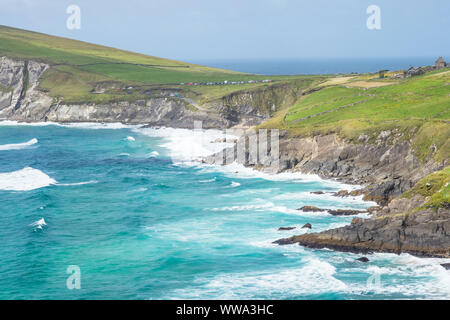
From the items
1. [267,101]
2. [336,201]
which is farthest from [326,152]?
[267,101]

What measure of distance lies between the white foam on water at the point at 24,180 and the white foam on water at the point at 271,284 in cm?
4776

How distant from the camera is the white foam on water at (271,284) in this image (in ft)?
151

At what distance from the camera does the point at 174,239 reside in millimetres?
60969

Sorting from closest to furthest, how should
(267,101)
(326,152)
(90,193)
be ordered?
(90,193), (326,152), (267,101)

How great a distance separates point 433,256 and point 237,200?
100 feet

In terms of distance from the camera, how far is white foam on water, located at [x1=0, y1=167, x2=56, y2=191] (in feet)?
285

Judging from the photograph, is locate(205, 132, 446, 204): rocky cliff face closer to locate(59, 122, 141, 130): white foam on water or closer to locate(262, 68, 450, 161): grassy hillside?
locate(262, 68, 450, 161): grassy hillside

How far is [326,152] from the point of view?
89750 mm

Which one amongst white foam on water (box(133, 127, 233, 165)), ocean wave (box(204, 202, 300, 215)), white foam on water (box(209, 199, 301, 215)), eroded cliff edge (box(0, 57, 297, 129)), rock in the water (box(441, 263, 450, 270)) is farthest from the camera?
eroded cliff edge (box(0, 57, 297, 129))

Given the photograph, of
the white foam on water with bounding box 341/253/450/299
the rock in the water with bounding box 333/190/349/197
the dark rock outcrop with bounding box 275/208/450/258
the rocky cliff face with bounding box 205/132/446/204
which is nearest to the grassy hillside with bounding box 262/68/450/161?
the rocky cliff face with bounding box 205/132/446/204

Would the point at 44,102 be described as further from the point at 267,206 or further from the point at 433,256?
the point at 433,256

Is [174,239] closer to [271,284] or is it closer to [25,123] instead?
[271,284]

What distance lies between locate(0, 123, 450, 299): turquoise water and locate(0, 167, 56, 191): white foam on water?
0.55 feet
